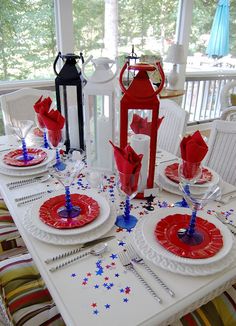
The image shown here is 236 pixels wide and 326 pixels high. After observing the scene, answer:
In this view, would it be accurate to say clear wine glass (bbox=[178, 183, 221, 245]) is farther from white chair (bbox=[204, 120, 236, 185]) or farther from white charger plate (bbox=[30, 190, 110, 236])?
white chair (bbox=[204, 120, 236, 185])

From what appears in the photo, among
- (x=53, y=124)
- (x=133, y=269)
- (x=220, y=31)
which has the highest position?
(x=220, y=31)

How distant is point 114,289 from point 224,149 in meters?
1.04

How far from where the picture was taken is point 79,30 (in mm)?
2912

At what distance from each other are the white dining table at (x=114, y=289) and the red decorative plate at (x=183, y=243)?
0.19 feet

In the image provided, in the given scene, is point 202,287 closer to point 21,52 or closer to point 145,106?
point 145,106

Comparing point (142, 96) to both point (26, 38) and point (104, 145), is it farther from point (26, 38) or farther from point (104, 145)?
point (26, 38)

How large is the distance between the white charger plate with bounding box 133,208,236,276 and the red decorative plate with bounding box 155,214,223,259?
0.5 inches

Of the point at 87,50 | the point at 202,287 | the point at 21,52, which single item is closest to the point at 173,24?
the point at 87,50

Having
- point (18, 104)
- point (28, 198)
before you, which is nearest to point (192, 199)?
point (28, 198)

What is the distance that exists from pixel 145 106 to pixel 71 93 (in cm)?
58

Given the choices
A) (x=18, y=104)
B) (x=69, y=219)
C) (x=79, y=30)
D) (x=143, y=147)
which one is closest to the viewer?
A: (x=69, y=219)

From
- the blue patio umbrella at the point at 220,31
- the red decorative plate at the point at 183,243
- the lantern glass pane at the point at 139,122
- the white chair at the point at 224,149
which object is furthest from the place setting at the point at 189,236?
the blue patio umbrella at the point at 220,31

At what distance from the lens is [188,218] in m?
0.92

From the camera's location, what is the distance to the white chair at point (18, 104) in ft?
6.53
